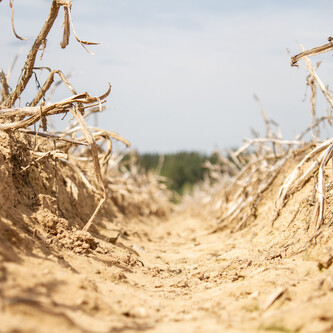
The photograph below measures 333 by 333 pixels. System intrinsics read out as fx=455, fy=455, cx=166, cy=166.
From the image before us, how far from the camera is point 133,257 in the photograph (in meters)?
4.42

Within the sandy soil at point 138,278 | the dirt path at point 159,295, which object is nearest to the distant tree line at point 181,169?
the sandy soil at point 138,278

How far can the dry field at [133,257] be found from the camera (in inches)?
90.2

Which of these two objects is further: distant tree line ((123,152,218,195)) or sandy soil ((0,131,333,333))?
distant tree line ((123,152,218,195))

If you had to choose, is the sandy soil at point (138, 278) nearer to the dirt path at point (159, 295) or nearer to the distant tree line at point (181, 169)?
the dirt path at point (159, 295)

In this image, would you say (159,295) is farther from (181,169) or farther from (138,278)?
(181,169)

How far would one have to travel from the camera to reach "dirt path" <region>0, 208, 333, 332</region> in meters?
2.15

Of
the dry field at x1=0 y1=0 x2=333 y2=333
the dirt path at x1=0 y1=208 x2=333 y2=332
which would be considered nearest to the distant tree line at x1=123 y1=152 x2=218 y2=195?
the dry field at x1=0 y1=0 x2=333 y2=333

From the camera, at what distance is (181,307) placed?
114 inches

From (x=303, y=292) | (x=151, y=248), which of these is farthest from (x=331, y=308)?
(x=151, y=248)

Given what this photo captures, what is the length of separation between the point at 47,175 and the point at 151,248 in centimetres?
205

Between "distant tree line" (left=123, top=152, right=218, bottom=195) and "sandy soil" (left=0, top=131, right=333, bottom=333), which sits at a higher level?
"sandy soil" (left=0, top=131, right=333, bottom=333)

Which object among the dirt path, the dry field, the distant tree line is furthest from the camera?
the distant tree line

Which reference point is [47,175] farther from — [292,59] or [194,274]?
[292,59]

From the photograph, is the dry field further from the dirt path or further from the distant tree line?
the distant tree line
